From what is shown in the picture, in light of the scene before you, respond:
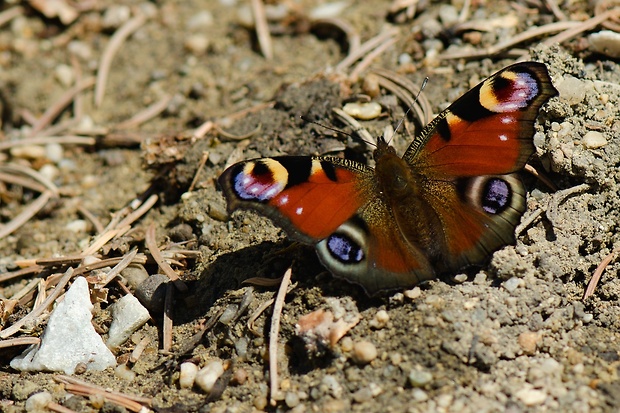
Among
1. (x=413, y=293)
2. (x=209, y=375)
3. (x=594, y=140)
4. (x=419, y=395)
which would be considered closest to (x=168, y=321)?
(x=209, y=375)

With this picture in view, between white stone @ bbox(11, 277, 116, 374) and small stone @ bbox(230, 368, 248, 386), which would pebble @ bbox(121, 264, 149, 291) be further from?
small stone @ bbox(230, 368, 248, 386)

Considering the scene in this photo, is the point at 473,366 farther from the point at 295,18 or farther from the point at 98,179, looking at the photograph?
the point at 295,18

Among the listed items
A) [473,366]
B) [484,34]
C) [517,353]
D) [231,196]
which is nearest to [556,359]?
[517,353]

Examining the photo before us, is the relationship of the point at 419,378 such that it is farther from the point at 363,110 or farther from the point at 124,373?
the point at 363,110

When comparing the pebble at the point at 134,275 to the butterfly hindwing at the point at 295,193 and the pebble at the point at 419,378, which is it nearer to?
the butterfly hindwing at the point at 295,193

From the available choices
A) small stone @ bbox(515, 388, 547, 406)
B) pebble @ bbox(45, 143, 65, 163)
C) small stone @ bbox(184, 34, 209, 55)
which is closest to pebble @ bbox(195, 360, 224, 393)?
small stone @ bbox(515, 388, 547, 406)

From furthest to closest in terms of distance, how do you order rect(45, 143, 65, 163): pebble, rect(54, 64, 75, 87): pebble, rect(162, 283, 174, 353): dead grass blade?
rect(54, 64, 75, 87): pebble, rect(45, 143, 65, 163): pebble, rect(162, 283, 174, 353): dead grass blade
